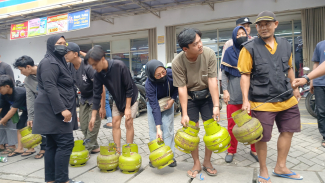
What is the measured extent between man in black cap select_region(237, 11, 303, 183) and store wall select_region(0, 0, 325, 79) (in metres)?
8.72

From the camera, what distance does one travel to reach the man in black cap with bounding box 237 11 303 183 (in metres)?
2.44

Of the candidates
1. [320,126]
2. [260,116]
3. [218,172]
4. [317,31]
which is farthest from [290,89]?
[317,31]

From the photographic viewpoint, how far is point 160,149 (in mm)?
2816

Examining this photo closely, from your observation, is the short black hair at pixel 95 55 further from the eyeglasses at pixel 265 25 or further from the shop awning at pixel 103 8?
the shop awning at pixel 103 8

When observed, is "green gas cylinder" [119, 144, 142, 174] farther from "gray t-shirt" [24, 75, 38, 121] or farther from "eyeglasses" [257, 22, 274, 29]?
"eyeglasses" [257, 22, 274, 29]

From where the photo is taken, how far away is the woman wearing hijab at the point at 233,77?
128 inches

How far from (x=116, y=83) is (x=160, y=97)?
2.27ft

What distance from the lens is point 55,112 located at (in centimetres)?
263

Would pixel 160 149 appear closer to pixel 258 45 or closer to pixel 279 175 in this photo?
pixel 279 175

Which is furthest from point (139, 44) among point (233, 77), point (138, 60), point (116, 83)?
point (233, 77)

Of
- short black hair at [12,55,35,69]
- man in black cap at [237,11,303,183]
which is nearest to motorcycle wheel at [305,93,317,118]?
man in black cap at [237,11,303,183]

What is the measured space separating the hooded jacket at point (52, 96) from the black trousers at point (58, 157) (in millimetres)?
112

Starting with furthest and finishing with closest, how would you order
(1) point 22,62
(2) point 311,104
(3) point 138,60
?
(3) point 138,60 < (2) point 311,104 < (1) point 22,62

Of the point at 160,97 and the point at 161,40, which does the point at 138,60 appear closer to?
the point at 161,40
